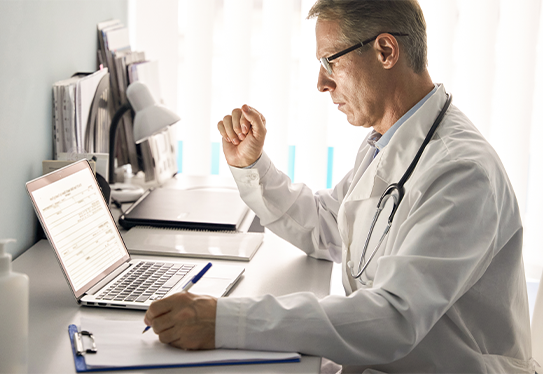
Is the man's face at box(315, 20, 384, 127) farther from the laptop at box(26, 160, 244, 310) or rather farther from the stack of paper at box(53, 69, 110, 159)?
the stack of paper at box(53, 69, 110, 159)

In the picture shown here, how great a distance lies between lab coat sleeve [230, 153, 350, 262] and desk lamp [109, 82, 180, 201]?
394 mm

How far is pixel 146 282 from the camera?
1.12 metres

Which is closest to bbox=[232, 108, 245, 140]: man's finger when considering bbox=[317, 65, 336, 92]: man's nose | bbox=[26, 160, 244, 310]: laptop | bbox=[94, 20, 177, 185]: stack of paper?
bbox=[317, 65, 336, 92]: man's nose

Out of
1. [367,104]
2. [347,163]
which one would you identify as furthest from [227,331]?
[347,163]

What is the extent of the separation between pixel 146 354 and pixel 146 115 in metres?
1.06

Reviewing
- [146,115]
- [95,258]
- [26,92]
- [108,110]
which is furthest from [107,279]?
[108,110]

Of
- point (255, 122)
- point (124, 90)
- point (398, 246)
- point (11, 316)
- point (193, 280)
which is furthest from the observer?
point (124, 90)

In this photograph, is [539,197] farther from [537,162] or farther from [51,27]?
[51,27]

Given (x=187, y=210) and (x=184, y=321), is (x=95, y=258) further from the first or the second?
(x=187, y=210)

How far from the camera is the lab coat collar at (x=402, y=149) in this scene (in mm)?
1099

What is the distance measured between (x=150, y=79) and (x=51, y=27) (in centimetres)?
70

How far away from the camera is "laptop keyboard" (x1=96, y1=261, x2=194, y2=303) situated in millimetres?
1045

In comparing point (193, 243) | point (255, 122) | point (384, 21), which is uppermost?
Answer: point (384, 21)

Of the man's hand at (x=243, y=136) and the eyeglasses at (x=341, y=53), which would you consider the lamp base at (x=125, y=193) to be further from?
the eyeglasses at (x=341, y=53)
